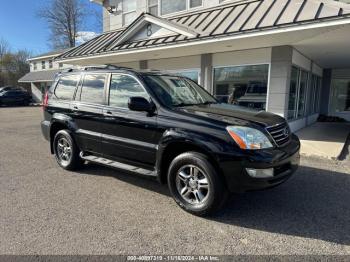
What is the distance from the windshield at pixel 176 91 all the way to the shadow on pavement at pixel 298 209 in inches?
60.5

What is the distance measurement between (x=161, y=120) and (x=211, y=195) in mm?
1259

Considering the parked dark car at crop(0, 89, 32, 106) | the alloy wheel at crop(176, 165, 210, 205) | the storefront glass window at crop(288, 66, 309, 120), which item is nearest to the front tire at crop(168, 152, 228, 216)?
the alloy wheel at crop(176, 165, 210, 205)

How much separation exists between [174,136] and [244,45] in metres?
6.09

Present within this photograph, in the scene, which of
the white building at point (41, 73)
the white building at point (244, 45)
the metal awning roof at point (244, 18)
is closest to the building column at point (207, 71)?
the white building at point (244, 45)

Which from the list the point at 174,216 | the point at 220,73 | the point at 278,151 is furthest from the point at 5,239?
the point at 220,73

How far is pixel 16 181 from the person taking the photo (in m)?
4.87

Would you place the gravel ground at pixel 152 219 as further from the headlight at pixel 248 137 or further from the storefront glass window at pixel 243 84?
the storefront glass window at pixel 243 84

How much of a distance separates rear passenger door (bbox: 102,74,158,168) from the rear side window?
117 cm

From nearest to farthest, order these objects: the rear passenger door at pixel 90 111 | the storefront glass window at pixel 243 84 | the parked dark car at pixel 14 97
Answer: the rear passenger door at pixel 90 111, the storefront glass window at pixel 243 84, the parked dark car at pixel 14 97

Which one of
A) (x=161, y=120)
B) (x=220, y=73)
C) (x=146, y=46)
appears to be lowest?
(x=161, y=120)

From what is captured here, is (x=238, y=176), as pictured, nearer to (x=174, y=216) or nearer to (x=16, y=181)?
(x=174, y=216)

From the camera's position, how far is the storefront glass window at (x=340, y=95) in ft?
49.1

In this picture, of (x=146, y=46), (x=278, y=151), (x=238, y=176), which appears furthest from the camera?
(x=146, y=46)

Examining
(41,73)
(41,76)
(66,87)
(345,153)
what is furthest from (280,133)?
(41,73)
